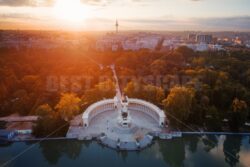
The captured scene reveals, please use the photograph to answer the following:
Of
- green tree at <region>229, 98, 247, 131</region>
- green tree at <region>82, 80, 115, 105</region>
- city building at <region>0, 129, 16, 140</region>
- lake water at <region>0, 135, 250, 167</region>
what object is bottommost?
lake water at <region>0, 135, 250, 167</region>

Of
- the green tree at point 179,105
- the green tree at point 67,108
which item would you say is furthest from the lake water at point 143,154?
the green tree at point 67,108

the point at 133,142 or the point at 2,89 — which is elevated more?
the point at 2,89

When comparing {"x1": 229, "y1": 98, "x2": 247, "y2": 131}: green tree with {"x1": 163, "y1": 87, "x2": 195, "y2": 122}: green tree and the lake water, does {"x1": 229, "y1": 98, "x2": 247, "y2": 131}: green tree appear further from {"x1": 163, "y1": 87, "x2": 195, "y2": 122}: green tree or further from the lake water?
{"x1": 163, "y1": 87, "x2": 195, "y2": 122}: green tree

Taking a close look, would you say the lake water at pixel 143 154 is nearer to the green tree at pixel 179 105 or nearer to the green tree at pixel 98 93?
the green tree at pixel 179 105

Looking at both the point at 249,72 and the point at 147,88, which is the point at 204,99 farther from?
the point at 249,72

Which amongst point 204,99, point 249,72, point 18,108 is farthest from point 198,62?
point 18,108

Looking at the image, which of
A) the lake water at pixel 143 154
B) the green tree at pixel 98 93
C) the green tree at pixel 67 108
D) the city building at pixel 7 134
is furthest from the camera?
the green tree at pixel 98 93

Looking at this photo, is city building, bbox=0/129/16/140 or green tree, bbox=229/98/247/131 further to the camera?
green tree, bbox=229/98/247/131

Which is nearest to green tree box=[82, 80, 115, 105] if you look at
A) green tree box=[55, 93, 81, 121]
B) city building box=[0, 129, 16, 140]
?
green tree box=[55, 93, 81, 121]
